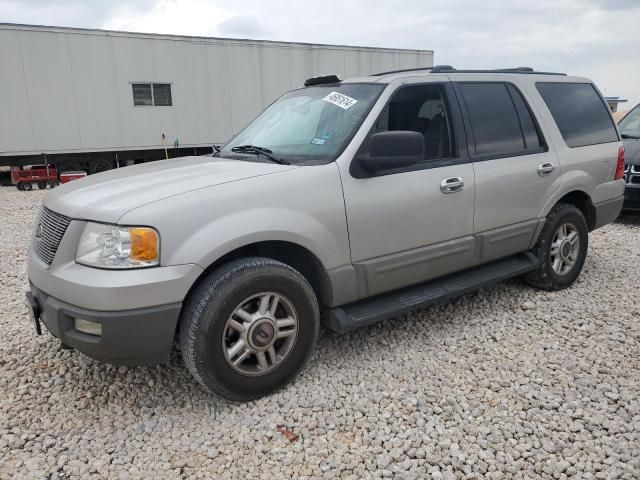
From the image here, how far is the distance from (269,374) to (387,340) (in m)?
1.08

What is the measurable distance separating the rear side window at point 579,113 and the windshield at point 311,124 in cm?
191

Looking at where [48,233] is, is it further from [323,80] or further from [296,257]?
[323,80]

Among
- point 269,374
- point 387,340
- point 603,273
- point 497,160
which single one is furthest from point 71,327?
point 603,273

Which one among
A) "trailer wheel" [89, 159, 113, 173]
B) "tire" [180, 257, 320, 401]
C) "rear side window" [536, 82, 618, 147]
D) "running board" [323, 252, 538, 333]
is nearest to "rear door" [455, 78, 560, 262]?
"running board" [323, 252, 538, 333]

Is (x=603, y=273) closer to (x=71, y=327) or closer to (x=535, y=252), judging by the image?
(x=535, y=252)

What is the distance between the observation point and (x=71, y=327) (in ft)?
8.40

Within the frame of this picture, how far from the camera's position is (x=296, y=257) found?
312cm

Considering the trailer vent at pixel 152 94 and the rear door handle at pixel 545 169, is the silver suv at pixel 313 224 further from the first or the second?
the trailer vent at pixel 152 94

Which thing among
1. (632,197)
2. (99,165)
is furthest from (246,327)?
(99,165)

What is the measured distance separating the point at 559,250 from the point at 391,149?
7.63ft

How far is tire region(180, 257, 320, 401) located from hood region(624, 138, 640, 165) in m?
6.28

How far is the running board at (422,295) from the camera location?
3133 mm

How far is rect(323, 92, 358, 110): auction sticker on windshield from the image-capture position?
11.2 feet

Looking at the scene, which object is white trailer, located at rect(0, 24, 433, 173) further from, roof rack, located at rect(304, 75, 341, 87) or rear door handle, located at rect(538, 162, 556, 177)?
rear door handle, located at rect(538, 162, 556, 177)
